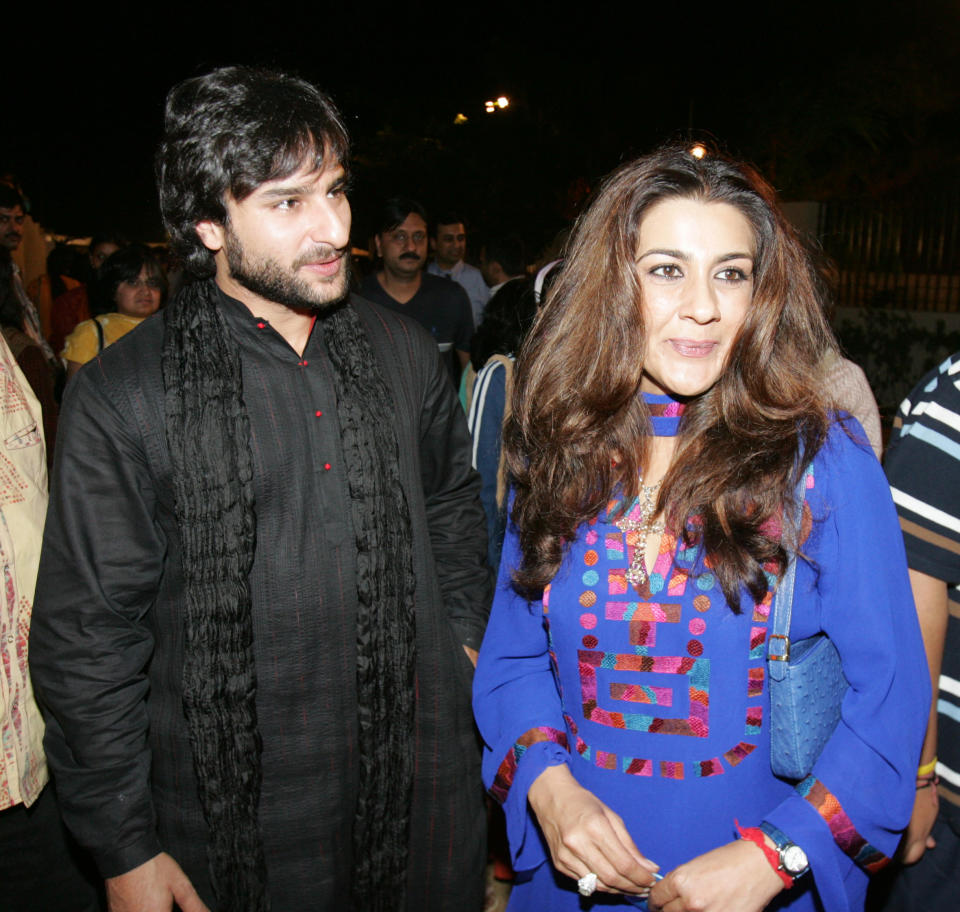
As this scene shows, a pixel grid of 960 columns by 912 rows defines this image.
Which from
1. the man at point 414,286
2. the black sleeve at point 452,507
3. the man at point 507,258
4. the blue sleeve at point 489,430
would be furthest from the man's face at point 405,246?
the black sleeve at point 452,507

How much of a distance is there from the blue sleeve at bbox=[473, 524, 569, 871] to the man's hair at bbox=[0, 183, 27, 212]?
4531mm

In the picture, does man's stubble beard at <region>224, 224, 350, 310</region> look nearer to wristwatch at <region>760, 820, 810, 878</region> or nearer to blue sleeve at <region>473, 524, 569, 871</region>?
blue sleeve at <region>473, 524, 569, 871</region>

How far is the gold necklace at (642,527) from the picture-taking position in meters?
1.79

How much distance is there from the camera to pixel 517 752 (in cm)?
186

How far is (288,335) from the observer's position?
2.23 metres

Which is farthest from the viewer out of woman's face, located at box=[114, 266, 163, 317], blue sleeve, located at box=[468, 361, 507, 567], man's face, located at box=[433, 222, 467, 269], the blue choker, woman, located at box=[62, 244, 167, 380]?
man's face, located at box=[433, 222, 467, 269]

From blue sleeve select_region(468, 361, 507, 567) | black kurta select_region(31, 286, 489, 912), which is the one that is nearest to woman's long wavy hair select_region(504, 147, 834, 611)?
black kurta select_region(31, 286, 489, 912)

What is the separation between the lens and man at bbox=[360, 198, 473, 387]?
5891 mm

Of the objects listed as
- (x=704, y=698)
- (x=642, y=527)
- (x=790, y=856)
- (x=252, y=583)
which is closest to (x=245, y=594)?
(x=252, y=583)

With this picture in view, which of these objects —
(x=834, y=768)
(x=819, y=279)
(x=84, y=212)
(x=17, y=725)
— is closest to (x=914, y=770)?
(x=834, y=768)

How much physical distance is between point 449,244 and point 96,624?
6.24m

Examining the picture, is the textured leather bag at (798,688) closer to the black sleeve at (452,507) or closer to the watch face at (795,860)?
the watch face at (795,860)

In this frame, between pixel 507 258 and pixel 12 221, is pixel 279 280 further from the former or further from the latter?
pixel 507 258

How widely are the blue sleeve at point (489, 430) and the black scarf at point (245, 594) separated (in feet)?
4.18
